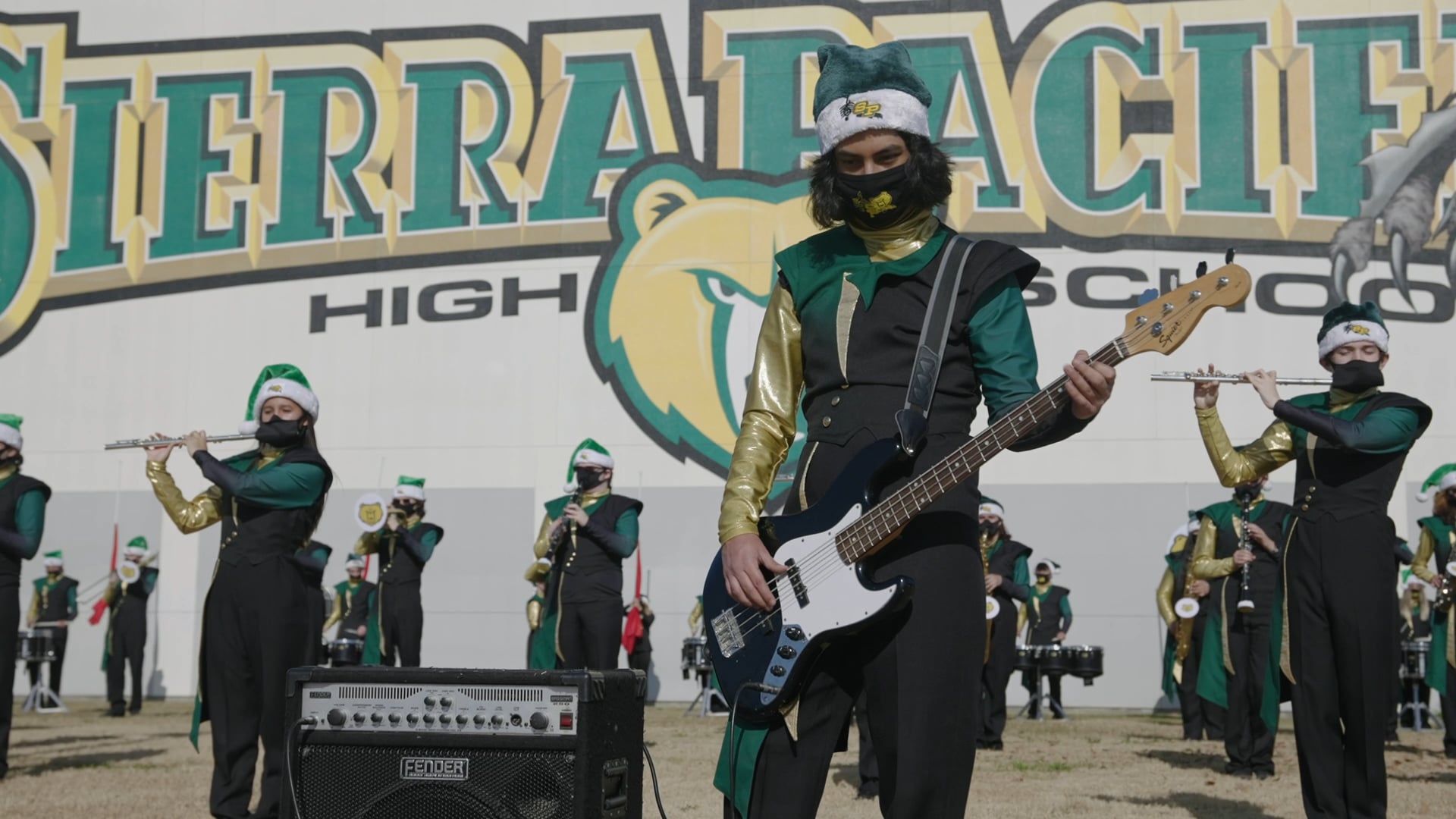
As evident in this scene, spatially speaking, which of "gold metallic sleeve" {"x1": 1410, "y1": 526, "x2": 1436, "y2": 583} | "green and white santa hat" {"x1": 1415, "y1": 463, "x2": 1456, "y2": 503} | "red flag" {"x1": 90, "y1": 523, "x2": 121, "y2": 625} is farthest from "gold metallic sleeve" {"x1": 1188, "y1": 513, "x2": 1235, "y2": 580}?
"red flag" {"x1": 90, "y1": 523, "x2": 121, "y2": 625}

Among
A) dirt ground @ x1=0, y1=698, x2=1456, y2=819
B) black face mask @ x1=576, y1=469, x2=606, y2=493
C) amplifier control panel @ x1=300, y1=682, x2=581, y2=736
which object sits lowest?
dirt ground @ x1=0, y1=698, x2=1456, y2=819

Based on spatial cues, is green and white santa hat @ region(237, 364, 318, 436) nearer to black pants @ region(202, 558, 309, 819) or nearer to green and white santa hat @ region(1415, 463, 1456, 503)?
black pants @ region(202, 558, 309, 819)

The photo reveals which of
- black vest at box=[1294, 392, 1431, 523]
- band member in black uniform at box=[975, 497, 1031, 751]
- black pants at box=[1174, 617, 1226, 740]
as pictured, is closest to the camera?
black vest at box=[1294, 392, 1431, 523]

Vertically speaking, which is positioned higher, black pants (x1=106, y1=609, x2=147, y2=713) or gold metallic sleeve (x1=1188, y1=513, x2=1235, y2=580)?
gold metallic sleeve (x1=1188, y1=513, x2=1235, y2=580)

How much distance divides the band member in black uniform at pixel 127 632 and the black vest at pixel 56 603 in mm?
464

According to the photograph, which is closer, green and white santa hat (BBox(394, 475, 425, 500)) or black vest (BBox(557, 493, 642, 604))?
black vest (BBox(557, 493, 642, 604))

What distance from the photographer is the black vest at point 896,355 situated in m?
3.26

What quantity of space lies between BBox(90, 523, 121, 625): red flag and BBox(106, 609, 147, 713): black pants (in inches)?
57.3

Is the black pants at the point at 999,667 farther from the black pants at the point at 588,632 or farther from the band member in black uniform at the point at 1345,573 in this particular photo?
the band member in black uniform at the point at 1345,573

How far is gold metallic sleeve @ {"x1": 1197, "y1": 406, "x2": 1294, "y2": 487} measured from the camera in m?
6.47

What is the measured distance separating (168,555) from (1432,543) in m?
14.8

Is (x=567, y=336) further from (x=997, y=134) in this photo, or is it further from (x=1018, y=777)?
(x=1018, y=777)

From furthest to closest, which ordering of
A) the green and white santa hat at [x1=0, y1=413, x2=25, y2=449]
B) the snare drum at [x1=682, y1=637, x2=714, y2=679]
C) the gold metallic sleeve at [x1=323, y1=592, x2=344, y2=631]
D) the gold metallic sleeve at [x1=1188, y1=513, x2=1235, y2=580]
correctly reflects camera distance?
the gold metallic sleeve at [x1=323, y1=592, x2=344, y2=631] → the snare drum at [x1=682, y1=637, x2=714, y2=679] → the gold metallic sleeve at [x1=1188, y1=513, x2=1235, y2=580] → the green and white santa hat at [x1=0, y1=413, x2=25, y2=449]

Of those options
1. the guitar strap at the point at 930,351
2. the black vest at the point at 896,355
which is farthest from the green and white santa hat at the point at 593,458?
the guitar strap at the point at 930,351
